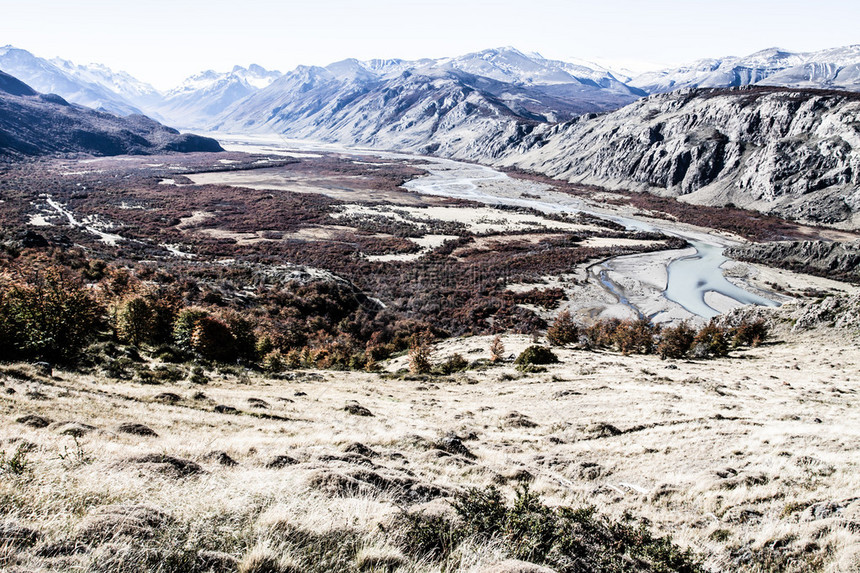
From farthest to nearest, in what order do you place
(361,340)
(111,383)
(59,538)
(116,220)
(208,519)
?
→ (116,220) → (361,340) → (111,383) → (208,519) → (59,538)

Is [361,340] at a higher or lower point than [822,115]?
lower

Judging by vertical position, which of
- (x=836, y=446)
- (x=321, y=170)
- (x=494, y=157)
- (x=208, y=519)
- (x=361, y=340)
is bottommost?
(x=361, y=340)

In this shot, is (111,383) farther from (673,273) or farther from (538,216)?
(538,216)

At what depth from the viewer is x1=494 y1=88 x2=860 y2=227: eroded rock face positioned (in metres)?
94.3

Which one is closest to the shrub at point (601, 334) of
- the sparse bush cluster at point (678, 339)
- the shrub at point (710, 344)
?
the sparse bush cluster at point (678, 339)

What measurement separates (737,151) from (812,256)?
208ft

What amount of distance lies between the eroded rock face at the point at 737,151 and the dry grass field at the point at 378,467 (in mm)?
97424

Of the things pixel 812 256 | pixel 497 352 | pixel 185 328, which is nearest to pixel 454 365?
pixel 497 352

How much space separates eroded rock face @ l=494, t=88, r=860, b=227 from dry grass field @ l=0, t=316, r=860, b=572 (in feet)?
320

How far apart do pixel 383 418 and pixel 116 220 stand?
79682mm

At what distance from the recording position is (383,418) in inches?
640

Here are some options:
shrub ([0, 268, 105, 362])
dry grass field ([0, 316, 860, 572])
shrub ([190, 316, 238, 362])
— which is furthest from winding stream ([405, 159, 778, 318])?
shrub ([0, 268, 105, 362])

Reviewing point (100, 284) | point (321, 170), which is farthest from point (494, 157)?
point (100, 284)

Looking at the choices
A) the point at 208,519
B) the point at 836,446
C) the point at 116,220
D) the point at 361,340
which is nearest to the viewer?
the point at 208,519
